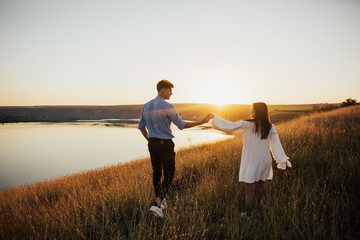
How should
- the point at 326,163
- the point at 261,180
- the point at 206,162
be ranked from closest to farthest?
→ the point at 261,180, the point at 326,163, the point at 206,162

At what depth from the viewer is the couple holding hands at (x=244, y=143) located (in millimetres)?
2754

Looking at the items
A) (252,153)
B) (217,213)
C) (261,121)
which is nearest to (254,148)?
(252,153)

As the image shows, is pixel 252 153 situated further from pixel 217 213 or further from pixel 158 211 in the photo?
pixel 158 211

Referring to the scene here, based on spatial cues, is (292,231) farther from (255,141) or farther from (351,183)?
(351,183)

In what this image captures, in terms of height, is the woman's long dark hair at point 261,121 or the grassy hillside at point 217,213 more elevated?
the woman's long dark hair at point 261,121

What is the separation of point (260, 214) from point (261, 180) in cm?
53

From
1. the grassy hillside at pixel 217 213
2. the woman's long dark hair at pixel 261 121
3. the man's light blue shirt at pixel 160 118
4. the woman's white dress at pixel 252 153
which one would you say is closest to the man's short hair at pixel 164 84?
the man's light blue shirt at pixel 160 118

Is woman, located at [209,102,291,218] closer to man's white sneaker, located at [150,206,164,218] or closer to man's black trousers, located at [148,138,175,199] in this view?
man's black trousers, located at [148,138,175,199]

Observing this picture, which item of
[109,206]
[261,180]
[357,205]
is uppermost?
[261,180]

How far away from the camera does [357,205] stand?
8.59 feet

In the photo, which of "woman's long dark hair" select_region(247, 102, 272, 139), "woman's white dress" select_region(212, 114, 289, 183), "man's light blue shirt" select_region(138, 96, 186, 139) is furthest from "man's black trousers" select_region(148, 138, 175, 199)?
"woman's long dark hair" select_region(247, 102, 272, 139)

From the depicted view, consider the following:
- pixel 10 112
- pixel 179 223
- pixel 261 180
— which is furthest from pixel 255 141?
pixel 10 112

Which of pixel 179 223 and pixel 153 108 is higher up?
pixel 153 108

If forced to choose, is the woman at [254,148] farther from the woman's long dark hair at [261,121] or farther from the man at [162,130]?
the man at [162,130]
